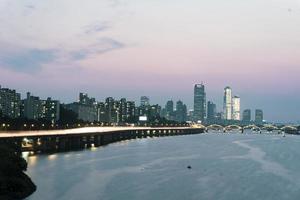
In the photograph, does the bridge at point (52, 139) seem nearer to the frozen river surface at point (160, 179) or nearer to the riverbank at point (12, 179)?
the frozen river surface at point (160, 179)

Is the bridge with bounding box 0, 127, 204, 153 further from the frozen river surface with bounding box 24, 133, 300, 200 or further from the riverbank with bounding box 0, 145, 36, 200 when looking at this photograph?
the riverbank with bounding box 0, 145, 36, 200

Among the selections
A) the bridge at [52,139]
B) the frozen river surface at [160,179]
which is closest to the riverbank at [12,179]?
the frozen river surface at [160,179]

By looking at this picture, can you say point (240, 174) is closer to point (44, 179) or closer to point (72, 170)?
point (72, 170)

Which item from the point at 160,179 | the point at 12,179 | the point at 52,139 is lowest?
the point at 160,179

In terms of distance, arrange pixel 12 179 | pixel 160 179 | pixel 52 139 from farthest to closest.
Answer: pixel 52 139 < pixel 160 179 < pixel 12 179

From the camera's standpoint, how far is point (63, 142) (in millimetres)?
146875

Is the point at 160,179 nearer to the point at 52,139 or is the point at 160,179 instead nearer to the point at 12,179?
the point at 12,179

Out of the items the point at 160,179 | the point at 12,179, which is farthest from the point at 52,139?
the point at 12,179

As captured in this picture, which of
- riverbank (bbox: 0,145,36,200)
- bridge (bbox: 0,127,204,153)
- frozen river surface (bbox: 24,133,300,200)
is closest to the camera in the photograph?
riverbank (bbox: 0,145,36,200)

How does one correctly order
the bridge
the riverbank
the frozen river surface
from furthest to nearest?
the bridge, the frozen river surface, the riverbank

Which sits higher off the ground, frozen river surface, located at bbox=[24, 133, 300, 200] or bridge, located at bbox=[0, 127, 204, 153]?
bridge, located at bbox=[0, 127, 204, 153]

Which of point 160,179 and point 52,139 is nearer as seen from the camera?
point 160,179

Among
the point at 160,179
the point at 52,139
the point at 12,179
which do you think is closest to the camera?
the point at 12,179

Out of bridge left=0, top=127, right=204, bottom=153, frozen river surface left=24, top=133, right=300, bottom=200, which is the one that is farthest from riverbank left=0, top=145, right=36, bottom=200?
bridge left=0, top=127, right=204, bottom=153
